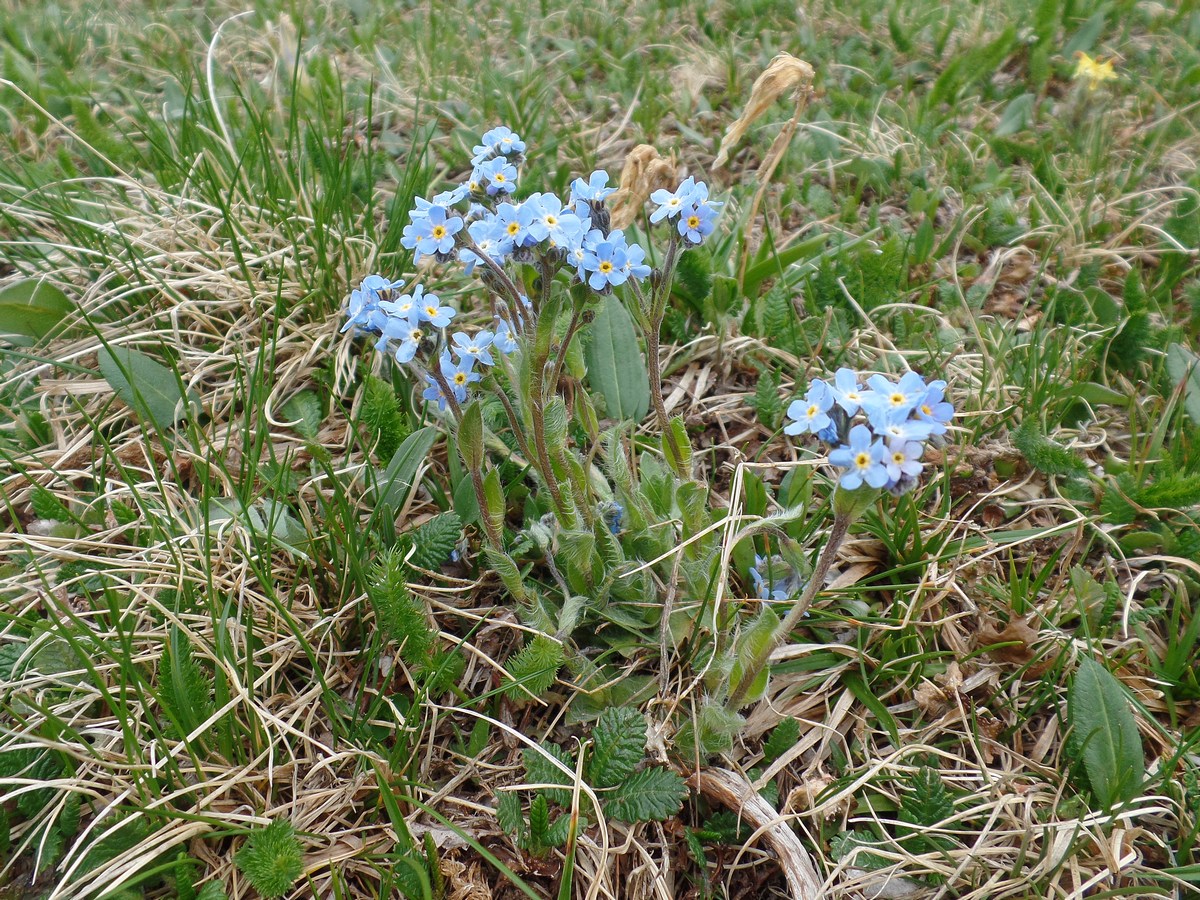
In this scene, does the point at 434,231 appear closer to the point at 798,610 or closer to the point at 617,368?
the point at 617,368

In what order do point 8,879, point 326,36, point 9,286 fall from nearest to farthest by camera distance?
point 8,879
point 9,286
point 326,36

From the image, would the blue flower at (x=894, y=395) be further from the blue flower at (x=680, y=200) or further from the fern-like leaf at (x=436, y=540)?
the fern-like leaf at (x=436, y=540)

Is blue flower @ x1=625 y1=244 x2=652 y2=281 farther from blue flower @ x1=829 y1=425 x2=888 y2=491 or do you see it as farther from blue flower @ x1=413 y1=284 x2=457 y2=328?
blue flower @ x1=829 y1=425 x2=888 y2=491

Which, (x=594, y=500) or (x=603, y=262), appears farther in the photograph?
(x=594, y=500)

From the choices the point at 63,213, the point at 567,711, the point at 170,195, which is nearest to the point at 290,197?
the point at 170,195

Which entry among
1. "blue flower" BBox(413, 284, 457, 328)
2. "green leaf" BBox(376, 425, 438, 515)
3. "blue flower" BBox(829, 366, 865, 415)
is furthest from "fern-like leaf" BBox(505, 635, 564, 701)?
"blue flower" BBox(829, 366, 865, 415)

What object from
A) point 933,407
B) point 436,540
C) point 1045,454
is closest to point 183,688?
point 436,540

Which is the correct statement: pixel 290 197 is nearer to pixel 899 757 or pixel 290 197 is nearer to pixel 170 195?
pixel 170 195
